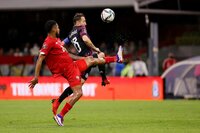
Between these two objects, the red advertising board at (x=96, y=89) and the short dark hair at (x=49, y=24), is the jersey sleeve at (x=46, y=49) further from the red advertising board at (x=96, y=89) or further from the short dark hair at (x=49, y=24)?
the red advertising board at (x=96, y=89)

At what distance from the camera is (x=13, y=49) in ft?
141

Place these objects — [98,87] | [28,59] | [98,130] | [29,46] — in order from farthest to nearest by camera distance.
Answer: [29,46] < [28,59] < [98,87] < [98,130]

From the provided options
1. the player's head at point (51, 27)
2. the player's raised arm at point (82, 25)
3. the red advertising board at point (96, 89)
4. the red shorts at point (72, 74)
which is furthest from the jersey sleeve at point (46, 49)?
the red advertising board at point (96, 89)

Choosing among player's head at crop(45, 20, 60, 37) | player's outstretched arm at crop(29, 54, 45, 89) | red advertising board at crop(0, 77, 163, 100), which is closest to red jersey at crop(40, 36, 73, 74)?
player's head at crop(45, 20, 60, 37)

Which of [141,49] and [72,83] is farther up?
[72,83]

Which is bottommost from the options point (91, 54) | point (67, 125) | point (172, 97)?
point (172, 97)

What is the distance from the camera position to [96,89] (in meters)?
32.7

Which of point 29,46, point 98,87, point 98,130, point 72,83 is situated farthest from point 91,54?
point 29,46

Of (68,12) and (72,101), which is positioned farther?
(68,12)

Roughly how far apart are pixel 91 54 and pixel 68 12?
2656 centimetres

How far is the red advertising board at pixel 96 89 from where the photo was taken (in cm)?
3238

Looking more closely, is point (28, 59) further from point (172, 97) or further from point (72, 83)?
point (72, 83)

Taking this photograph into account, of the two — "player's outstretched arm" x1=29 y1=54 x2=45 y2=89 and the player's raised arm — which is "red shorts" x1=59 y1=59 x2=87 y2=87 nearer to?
"player's outstretched arm" x1=29 y1=54 x2=45 y2=89

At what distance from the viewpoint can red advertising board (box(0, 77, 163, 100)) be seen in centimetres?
3238
